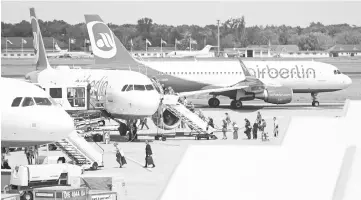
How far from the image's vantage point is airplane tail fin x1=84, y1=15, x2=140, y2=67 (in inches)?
2689

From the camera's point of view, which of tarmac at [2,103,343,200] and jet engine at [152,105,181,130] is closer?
tarmac at [2,103,343,200]

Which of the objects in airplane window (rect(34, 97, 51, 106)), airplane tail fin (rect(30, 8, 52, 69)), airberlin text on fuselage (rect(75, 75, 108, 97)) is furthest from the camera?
airplane tail fin (rect(30, 8, 52, 69))

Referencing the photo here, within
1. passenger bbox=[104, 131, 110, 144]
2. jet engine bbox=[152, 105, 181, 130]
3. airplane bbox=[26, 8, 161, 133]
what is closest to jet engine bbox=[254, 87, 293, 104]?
jet engine bbox=[152, 105, 181, 130]

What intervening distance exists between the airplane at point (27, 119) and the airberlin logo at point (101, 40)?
118 feet

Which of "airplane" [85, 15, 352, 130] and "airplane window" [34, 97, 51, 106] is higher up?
"airplane window" [34, 97, 51, 106]

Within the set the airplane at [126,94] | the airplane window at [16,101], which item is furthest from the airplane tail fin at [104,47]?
the airplane window at [16,101]

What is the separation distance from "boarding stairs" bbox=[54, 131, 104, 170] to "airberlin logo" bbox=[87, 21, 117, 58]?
1182 inches

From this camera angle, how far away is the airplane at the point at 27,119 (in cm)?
3142

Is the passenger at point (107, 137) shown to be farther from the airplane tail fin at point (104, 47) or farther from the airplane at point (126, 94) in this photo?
the airplane tail fin at point (104, 47)

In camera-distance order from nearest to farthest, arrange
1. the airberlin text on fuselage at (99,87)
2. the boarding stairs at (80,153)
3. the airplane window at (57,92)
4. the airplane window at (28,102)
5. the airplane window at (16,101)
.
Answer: the airplane window at (16,101) → the airplane window at (28,102) → the boarding stairs at (80,153) → the airplane window at (57,92) → the airberlin text on fuselage at (99,87)

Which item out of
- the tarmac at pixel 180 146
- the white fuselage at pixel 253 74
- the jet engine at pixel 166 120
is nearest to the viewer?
the tarmac at pixel 180 146

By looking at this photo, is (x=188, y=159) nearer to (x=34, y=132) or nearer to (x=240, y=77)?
(x=34, y=132)

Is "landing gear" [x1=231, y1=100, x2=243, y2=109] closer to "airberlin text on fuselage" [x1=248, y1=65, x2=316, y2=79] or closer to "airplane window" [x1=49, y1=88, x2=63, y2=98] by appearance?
"airberlin text on fuselage" [x1=248, y1=65, x2=316, y2=79]

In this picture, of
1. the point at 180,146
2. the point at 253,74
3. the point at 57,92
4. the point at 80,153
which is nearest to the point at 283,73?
the point at 253,74
